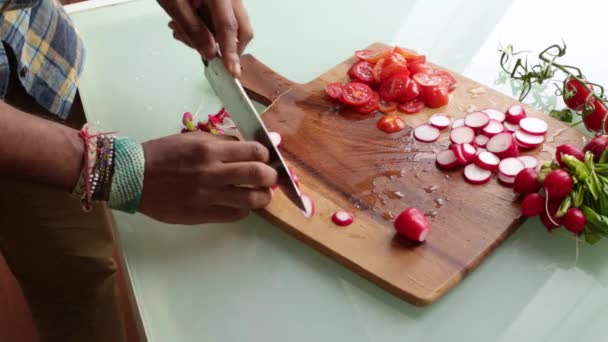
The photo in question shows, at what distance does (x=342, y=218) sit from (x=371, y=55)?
0.54 metres

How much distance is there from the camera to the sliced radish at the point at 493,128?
4.26ft

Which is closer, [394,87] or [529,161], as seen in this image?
[529,161]

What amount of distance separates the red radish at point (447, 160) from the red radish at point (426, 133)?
6cm

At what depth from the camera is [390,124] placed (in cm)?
135

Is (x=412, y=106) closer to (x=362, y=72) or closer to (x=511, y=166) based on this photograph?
(x=362, y=72)

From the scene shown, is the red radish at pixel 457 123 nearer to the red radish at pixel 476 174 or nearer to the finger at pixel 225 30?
the red radish at pixel 476 174

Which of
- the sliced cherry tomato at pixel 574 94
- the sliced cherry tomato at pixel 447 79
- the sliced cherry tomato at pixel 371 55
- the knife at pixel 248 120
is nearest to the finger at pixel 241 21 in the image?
the knife at pixel 248 120

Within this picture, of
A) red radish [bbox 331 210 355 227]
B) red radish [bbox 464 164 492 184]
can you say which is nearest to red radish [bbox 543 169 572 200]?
red radish [bbox 464 164 492 184]

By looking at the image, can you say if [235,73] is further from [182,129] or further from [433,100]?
[433,100]

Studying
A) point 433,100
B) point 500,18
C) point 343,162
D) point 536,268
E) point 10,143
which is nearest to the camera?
point 10,143

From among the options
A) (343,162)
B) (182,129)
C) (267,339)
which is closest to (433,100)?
(343,162)

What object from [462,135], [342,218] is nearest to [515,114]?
[462,135]

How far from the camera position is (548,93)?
1.49 m

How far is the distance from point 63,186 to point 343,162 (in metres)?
0.53
